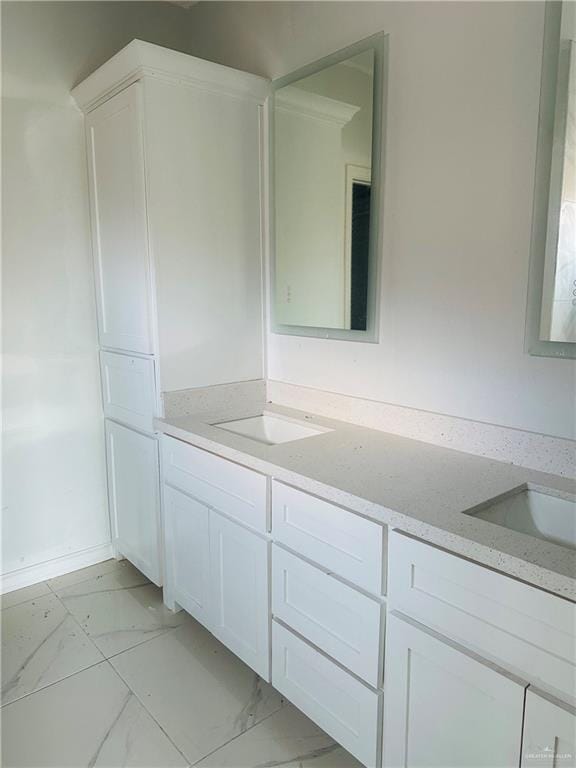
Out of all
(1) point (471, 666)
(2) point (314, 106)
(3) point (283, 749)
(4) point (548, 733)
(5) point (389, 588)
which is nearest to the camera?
(4) point (548, 733)

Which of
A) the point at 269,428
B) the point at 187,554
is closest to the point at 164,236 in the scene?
the point at 269,428

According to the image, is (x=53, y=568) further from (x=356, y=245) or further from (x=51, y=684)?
(x=356, y=245)

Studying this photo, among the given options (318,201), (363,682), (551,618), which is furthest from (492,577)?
(318,201)

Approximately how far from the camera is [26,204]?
2246mm

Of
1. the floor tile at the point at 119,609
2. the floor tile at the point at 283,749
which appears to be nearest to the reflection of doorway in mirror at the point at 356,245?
the floor tile at the point at 283,749

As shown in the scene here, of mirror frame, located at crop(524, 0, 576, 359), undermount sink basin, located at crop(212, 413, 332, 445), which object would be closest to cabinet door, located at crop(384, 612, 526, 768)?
mirror frame, located at crop(524, 0, 576, 359)

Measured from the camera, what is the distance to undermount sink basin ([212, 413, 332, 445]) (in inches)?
83.0

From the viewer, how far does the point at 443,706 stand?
1179 mm

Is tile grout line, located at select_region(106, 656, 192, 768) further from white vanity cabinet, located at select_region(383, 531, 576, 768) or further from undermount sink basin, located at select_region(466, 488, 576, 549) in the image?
undermount sink basin, located at select_region(466, 488, 576, 549)

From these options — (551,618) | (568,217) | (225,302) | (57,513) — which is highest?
(568,217)

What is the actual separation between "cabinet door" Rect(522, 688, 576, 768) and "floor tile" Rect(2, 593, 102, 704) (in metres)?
1.53

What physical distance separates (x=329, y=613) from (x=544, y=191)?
126 centimetres

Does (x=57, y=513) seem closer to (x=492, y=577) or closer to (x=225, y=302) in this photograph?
(x=225, y=302)

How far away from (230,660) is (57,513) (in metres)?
1.09
